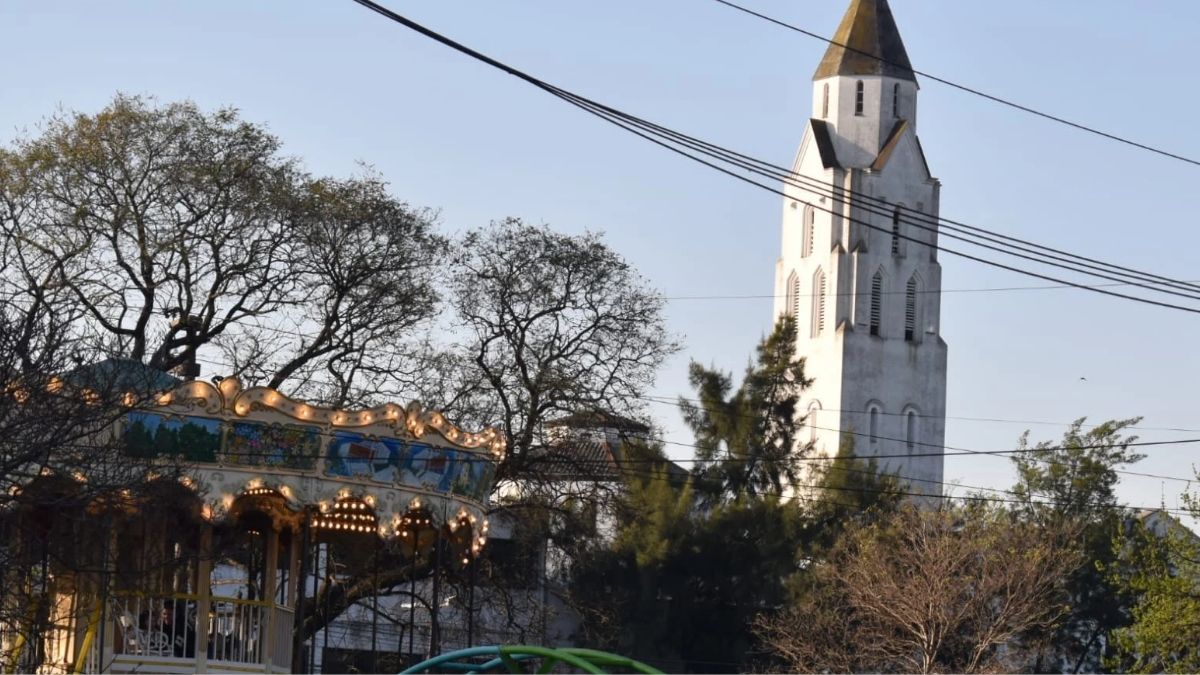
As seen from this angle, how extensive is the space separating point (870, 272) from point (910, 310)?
105 inches

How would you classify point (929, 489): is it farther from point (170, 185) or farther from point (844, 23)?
point (170, 185)

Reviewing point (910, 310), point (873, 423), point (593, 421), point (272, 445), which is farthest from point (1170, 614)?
point (910, 310)

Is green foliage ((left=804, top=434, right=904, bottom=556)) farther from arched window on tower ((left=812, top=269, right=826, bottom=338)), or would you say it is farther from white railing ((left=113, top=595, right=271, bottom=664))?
white railing ((left=113, top=595, right=271, bottom=664))

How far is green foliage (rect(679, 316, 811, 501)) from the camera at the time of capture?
199 ft

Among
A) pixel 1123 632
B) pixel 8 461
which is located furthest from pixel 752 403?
pixel 8 461

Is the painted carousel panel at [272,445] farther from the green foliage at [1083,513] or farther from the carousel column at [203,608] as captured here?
the green foliage at [1083,513]

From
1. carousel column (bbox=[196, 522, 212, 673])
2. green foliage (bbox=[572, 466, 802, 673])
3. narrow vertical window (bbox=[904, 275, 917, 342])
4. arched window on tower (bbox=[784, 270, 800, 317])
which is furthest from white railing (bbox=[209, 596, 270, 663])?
arched window on tower (bbox=[784, 270, 800, 317])

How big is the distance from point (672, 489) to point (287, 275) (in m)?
19.6

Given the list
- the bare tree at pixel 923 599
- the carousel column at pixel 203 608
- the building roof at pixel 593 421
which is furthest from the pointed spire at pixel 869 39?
the carousel column at pixel 203 608

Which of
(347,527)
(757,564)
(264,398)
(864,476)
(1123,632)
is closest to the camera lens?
(264,398)

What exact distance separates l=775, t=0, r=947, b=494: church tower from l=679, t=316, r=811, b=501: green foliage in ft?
83.1

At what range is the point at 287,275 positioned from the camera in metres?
39.4

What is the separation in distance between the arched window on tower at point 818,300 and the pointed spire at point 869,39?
30.8ft

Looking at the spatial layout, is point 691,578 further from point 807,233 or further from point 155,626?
point 807,233
